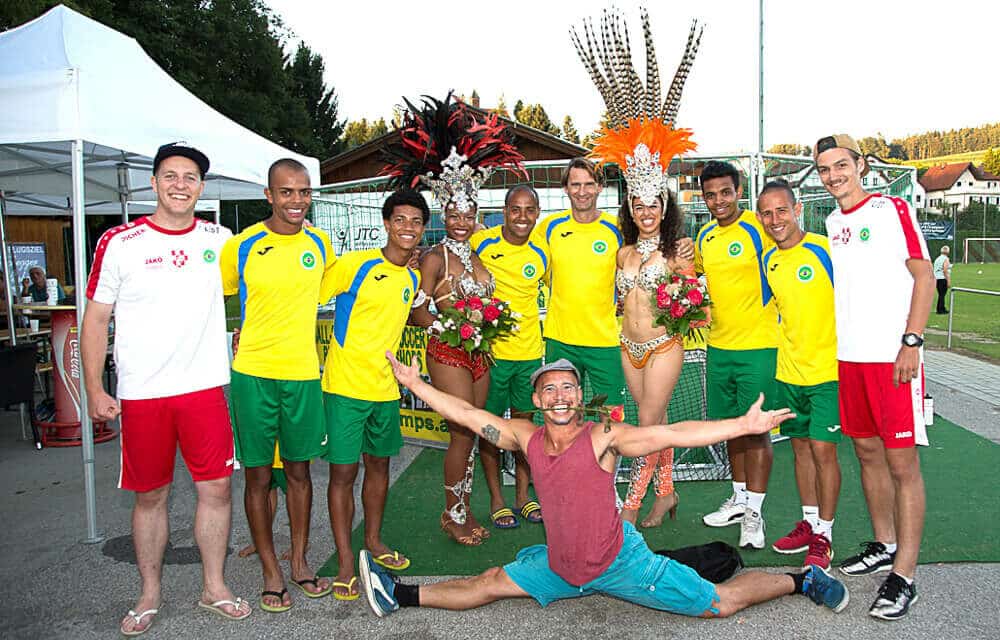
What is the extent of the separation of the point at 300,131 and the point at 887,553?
111 feet

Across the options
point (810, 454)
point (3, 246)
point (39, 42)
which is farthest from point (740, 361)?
point (3, 246)

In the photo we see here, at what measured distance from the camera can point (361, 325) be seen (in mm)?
3885

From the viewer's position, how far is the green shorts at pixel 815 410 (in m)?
4.03

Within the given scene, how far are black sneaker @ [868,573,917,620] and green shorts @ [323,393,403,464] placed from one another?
2677 millimetres

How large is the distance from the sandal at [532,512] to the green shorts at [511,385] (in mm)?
746

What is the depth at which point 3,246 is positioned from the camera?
25.8ft

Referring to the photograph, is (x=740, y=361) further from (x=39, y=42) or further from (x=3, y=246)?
(x=3, y=246)

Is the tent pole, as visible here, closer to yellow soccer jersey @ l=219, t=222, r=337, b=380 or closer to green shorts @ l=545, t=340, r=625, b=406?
yellow soccer jersey @ l=219, t=222, r=337, b=380

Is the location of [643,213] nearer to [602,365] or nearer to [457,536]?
[602,365]

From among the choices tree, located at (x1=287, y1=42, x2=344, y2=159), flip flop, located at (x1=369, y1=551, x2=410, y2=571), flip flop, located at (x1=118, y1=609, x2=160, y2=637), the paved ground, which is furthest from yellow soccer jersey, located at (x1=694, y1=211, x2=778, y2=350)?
tree, located at (x1=287, y1=42, x2=344, y2=159)

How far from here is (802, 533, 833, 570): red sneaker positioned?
13.1ft

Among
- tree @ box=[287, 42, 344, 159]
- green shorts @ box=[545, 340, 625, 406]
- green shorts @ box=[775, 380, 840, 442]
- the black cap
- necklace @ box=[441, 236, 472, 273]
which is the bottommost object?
green shorts @ box=[775, 380, 840, 442]

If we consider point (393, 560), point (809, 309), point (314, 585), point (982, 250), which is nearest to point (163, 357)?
point (314, 585)

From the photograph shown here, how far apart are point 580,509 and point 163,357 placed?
2167 millimetres
